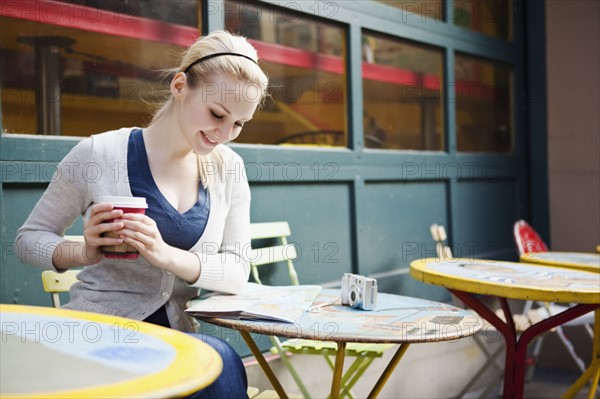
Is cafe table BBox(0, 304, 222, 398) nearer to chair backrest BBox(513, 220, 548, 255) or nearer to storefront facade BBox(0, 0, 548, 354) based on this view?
storefront facade BBox(0, 0, 548, 354)

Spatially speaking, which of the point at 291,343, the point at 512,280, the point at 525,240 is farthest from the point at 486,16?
the point at 291,343

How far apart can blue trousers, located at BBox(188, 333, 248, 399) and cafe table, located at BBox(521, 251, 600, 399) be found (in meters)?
2.47

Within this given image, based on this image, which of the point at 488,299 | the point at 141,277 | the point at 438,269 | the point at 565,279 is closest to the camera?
the point at 141,277

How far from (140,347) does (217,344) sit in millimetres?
525

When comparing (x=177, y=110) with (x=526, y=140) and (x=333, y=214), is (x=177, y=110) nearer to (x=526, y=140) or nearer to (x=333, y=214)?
(x=333, y=214)

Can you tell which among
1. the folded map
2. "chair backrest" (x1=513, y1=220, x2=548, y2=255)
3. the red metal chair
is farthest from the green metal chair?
"chair backrest" (x1=513, y1=220, x2=548, y2=255)

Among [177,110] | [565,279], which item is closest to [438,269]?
[565,279]

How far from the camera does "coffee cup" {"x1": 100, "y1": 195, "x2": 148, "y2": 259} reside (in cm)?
188

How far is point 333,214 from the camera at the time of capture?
4246 millimetres

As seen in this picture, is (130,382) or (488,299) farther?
(488,299)

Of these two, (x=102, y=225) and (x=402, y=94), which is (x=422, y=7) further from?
(x=102, y=225)

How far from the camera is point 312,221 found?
4.09 m

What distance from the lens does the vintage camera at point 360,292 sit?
7.29ft

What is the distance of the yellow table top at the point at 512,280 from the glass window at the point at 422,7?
6.68 feet
